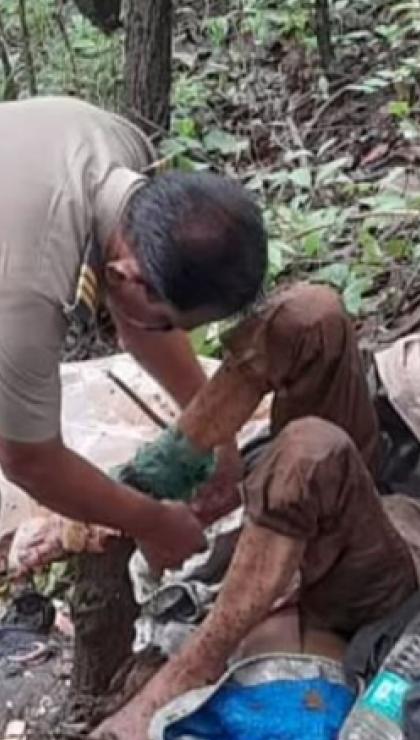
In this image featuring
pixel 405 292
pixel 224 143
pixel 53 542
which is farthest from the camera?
pixel 224 143

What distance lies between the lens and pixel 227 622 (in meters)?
2.56

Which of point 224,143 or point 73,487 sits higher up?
point 73,487

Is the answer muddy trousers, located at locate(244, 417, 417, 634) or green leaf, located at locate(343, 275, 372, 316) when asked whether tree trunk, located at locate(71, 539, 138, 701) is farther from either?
green leaf, located at locate(343, 275, 372, 316)

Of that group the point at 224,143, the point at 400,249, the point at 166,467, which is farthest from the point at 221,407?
the point at 224,143

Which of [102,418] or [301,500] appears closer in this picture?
[301,500]

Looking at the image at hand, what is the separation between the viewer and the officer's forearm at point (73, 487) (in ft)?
8.31

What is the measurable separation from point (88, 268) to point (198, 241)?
7.8 inches

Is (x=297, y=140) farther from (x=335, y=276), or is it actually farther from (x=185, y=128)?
(x=335, y=276)

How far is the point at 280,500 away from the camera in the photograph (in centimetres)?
247

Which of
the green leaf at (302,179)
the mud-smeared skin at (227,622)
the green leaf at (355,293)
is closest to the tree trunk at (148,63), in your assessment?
the green leaf at (302,179)

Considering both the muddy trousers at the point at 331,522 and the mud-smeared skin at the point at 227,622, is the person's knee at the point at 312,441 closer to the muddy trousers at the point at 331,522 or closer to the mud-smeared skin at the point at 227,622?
the muddy trousers at the point at 331,522

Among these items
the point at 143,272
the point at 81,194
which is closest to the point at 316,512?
the point at 143,272

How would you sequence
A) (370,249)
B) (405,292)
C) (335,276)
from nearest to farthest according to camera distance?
(405,292) < (335,276) < (370,249)

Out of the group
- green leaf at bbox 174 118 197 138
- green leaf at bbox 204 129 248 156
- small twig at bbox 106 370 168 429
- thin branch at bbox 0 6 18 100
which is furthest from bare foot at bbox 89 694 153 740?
thin branch at bbox 0 6 18 100
